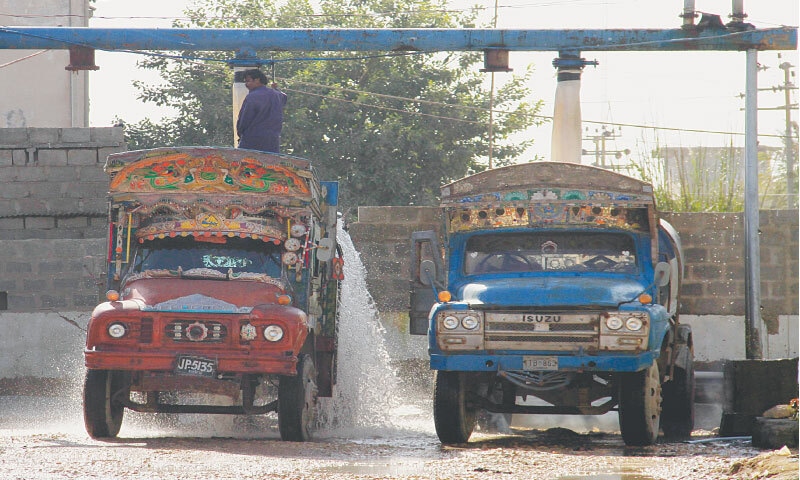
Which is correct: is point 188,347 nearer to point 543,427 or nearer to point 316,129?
point 543,427

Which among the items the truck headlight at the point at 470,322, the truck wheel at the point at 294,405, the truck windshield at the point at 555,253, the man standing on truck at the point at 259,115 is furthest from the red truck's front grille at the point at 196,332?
the man standing on truck at the point at 259,115

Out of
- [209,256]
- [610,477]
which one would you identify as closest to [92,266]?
[209,256]

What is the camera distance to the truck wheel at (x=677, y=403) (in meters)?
13.7

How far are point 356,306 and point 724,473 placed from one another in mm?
7144

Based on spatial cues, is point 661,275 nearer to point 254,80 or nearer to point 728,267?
point 254,80

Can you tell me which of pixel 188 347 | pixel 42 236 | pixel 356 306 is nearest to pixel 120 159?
pixel 188 347

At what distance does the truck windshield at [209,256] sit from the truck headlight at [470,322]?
6.47ft

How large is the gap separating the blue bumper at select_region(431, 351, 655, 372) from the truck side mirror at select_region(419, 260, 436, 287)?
95 centimetres

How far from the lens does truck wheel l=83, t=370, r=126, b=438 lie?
11672 mm

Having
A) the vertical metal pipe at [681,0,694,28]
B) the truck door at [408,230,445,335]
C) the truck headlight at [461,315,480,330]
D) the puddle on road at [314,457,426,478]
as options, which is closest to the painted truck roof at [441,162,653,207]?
the truck door at [408,230,445,335]

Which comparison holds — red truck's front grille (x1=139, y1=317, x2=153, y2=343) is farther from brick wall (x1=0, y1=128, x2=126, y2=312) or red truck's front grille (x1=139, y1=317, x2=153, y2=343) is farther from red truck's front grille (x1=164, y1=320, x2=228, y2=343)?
brick wall (x1=0, y1=128, x2=126, y2=312)

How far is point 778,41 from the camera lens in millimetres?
17859

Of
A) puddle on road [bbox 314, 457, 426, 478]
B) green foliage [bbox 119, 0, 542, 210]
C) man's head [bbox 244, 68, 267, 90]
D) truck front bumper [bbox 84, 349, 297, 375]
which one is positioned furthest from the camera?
green foliage [bbox 119, 0, 542, 210]

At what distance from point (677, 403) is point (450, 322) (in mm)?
3413
